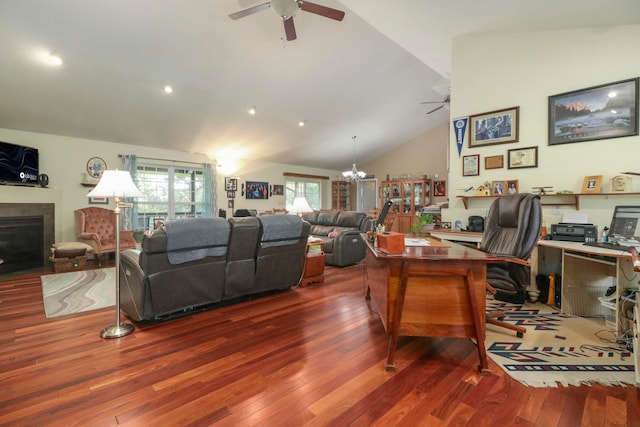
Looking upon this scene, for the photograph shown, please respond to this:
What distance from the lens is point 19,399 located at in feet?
5.26

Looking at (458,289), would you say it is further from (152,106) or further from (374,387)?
(152,106)

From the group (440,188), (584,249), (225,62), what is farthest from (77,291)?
(440,188)

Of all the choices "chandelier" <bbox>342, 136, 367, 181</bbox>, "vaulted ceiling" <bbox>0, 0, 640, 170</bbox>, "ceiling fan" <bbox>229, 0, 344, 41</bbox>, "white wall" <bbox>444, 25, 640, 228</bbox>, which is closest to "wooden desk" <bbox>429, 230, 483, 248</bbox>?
"white wall" <bbox>444, 25, 640, 228</bbox>

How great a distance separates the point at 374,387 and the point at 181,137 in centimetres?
591

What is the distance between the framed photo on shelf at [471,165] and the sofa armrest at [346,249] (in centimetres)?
181

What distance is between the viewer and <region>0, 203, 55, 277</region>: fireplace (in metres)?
4.40

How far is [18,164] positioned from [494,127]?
6.86 meters

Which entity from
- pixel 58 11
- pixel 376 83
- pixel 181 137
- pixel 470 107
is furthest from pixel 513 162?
pixel 181 137

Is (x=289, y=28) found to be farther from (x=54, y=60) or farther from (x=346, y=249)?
(x=346, y=249)

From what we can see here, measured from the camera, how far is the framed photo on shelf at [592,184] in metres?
2.95

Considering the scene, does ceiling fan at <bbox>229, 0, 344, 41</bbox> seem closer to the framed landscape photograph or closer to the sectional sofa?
the sectional sofa

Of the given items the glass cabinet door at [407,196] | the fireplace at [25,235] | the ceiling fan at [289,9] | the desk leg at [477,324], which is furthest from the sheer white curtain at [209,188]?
the desk leg at [477,324]

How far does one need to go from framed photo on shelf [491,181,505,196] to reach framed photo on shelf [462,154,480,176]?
256 millimetres

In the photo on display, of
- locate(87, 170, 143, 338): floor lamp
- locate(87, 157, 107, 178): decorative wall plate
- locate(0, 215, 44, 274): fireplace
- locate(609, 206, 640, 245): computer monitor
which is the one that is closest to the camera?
locate(87, 170, 143, 338): floor lamp
